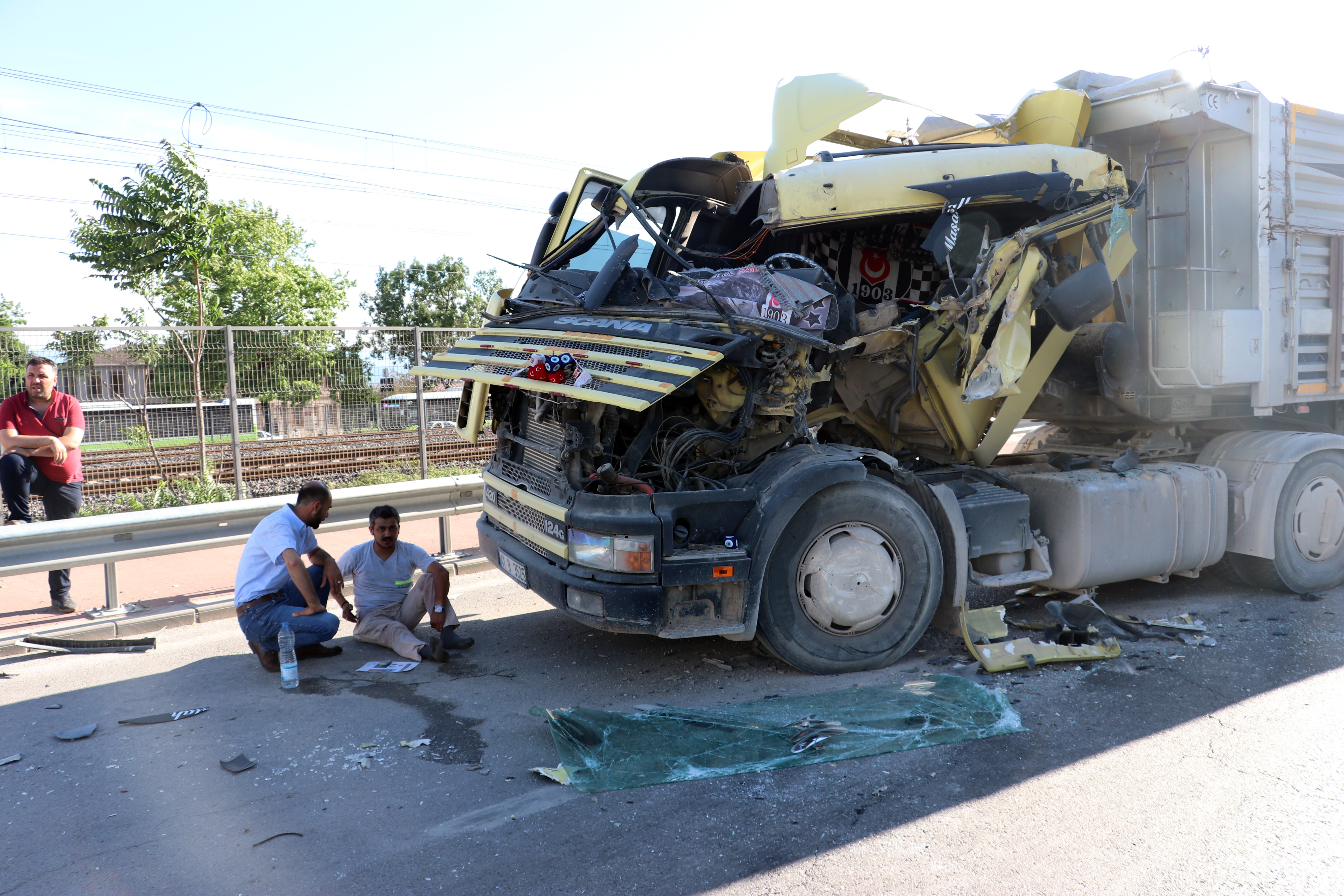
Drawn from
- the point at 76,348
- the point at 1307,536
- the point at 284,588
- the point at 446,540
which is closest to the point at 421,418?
the point at 76,348

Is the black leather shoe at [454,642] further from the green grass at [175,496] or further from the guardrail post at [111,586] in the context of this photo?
the green grass at [175,496]

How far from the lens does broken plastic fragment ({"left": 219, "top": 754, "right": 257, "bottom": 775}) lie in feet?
11.9

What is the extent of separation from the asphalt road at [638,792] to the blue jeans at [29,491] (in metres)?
1.83

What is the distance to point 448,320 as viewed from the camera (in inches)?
1607

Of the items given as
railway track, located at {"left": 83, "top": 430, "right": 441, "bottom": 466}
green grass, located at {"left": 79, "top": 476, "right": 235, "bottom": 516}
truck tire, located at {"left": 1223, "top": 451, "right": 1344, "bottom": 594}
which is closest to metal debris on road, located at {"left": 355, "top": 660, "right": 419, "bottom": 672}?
green grass, located at {"left": 79, "top": 476, "right": 235, "bottom": 516}

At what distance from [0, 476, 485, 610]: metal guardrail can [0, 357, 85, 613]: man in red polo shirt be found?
48 cm

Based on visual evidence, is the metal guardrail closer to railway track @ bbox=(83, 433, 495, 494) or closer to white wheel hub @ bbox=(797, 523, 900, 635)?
railway track @ bbox=(83, 433, 495, 494)

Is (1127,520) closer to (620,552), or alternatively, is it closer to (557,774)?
(620,552)

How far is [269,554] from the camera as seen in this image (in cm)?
485

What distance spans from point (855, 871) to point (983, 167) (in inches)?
160

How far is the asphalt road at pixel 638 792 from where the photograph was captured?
9.34ft

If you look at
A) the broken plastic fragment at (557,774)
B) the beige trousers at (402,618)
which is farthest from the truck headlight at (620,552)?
the beige trousers at (402,618)

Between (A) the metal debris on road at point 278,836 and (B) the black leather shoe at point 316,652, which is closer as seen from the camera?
(A) the metal debris on road at point 278,836

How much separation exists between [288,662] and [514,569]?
1.23 metres
